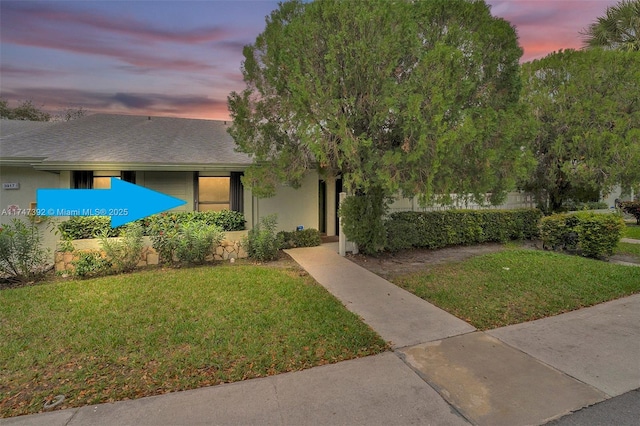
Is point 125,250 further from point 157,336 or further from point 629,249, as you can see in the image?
point 629,249

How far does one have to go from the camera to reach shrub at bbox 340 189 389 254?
318 inches

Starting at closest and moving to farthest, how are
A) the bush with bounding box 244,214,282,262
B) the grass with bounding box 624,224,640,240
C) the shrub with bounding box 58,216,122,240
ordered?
the shrub with bounding box 58,216,122,240 < the bush with bounding box 244,214,282,262 < the grass with bounding box 624,224,640,240

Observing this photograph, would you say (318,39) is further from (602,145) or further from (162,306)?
(602,145)

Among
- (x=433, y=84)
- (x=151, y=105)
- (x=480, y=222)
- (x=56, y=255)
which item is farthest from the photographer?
(x=151, y=105)

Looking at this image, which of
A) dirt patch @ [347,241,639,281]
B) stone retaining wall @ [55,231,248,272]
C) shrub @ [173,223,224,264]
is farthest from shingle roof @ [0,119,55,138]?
dirt patch @ [347,241,639,281]

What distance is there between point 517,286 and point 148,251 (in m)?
7.95

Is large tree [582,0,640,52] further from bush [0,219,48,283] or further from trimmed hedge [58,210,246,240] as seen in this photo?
bush [0,219,48,283]

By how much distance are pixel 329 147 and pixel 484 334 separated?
4.05 meters

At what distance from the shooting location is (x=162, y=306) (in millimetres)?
5012

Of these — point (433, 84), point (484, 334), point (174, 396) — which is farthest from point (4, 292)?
point (433, 84)

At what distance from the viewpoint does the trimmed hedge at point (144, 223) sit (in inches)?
306

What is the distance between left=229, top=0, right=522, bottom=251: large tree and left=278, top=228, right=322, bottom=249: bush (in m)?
3.19

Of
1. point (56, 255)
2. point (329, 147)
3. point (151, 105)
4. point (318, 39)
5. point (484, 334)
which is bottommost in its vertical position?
point (484, 334)
